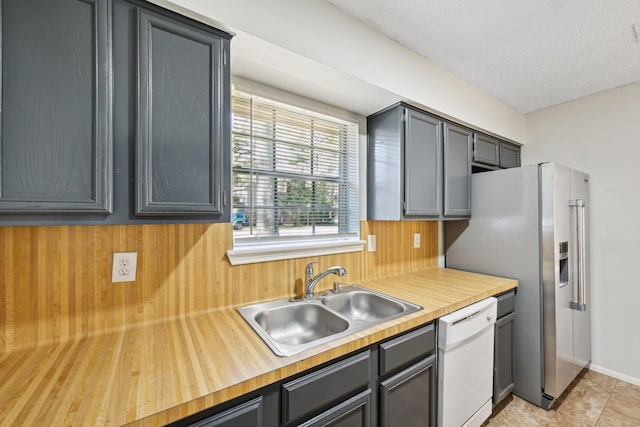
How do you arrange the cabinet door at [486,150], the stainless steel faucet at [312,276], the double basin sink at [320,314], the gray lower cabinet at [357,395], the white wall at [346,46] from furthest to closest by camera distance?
1. the cabinet door at [486,150]
2. the stainless steel faucet at [312,276]
3. the double basin sink at [320,314]
4. the white wall at [346,46]
5. the gray lower cabinet at [357,395]

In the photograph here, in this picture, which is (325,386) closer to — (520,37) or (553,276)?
(553,276)

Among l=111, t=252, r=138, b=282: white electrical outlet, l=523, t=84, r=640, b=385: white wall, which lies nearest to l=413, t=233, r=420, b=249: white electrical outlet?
l=523, t=84, r=640, b=385: white wall

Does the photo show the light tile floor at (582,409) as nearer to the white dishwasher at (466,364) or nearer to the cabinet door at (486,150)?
the white dishwasher at (466,364)

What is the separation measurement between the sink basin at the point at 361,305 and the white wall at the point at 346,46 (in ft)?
4.20

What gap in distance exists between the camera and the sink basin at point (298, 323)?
141 cm

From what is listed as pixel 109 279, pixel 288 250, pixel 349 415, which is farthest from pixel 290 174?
pixel 349 415

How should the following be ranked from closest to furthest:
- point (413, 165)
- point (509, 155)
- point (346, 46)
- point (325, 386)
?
point (325, 386) → point (346, 46) → point (413, 165) → point (509, 155)

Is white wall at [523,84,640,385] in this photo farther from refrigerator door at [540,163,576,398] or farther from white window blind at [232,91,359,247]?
white window blind at [232,91,359,247]

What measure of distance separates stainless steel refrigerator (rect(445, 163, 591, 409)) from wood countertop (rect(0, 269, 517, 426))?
1194mm

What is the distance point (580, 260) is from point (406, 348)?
176 centimetres

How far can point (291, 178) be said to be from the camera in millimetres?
1712

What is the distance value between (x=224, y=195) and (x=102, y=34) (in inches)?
25.8

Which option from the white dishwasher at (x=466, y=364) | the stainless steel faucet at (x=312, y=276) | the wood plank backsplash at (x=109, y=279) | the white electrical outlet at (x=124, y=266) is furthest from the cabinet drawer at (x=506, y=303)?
the white electrical outlet at (x=124, y=266)

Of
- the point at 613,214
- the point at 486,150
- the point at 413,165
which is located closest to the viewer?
the point at 413,165
